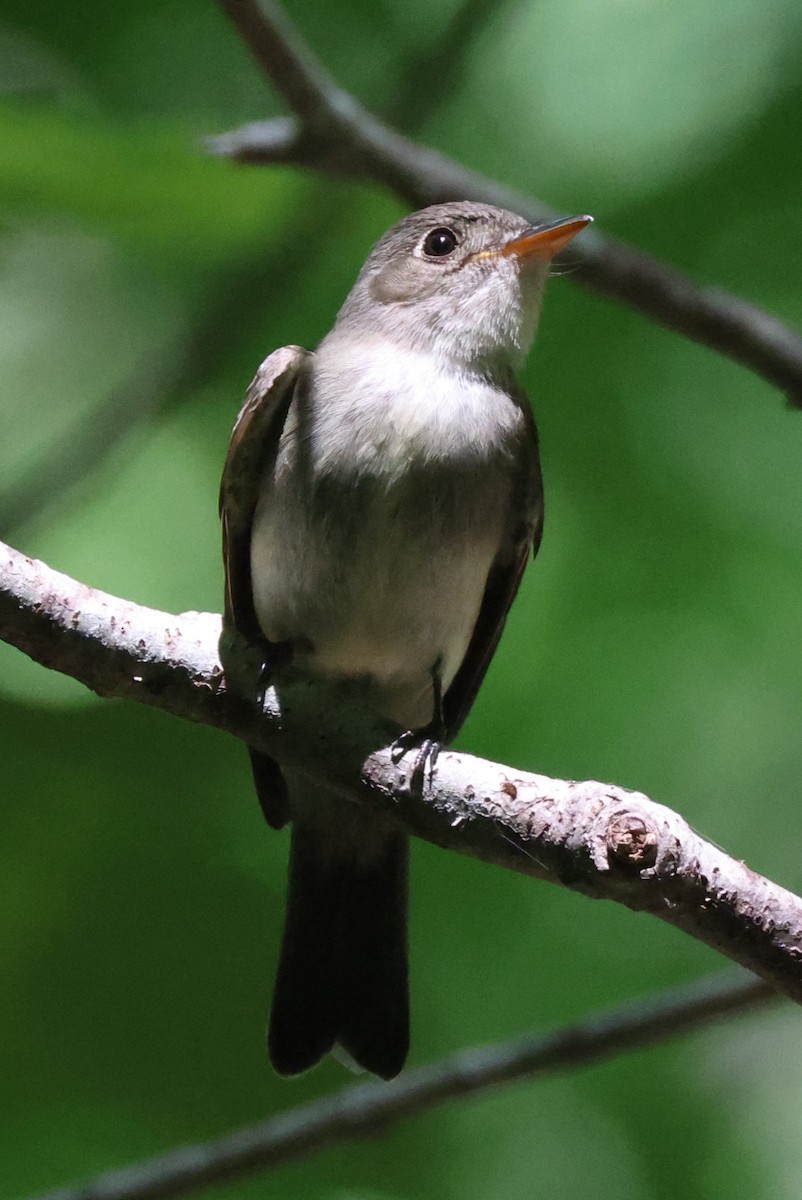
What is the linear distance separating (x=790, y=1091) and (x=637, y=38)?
14.3 ft

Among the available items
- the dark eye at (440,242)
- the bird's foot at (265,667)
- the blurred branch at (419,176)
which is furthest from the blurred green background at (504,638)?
the bird's foot at (265,667)

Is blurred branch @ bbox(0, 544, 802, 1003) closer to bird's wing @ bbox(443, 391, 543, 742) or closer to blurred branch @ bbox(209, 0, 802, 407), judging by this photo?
bird's wing @ bbox(443, 391, 543, 742)

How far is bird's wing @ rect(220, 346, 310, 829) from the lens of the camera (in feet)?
12.4

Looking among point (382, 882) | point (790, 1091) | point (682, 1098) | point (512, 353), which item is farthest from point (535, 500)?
point (790, 1091)

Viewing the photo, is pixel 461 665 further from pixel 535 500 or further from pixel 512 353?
pixel 512 353

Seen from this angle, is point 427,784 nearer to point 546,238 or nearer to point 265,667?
point 265,667

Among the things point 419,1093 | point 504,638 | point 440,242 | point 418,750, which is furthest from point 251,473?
point 419,1093

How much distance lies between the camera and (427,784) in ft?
8.85

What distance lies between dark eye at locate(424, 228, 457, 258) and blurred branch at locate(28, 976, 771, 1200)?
218 cm

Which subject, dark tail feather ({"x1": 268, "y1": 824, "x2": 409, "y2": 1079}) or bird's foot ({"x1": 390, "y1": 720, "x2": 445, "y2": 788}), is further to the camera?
dark tail feather ({"x1": 268, "y1": 824, "x2": 409, "y2": 1079})

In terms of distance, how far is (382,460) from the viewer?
361 cm

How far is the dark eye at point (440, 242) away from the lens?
4254 millimetres

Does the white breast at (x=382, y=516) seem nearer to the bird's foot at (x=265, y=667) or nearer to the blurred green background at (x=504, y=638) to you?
the bird's foot at (x=265, y=667)

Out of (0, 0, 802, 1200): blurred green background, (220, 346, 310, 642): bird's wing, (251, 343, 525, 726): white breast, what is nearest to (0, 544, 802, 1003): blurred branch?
(251, 343, 525, 726): white breast
